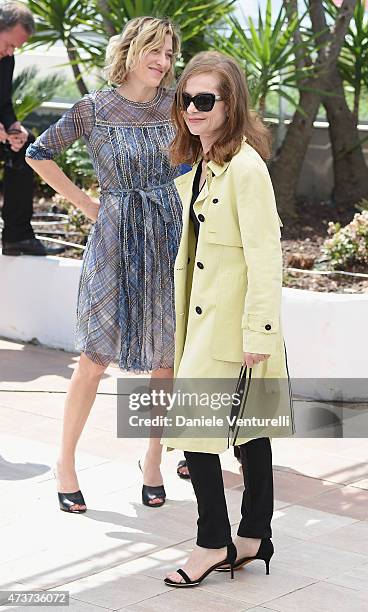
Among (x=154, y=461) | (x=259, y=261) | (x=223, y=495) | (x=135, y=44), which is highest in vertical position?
(x=135, y=44)

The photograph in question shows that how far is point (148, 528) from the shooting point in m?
4.63

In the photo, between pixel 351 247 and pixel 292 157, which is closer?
pixel 351 247

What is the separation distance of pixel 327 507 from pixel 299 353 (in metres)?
1.60

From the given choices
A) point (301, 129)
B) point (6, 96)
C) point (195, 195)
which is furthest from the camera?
point (301, 129)

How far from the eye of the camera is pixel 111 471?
529 cm

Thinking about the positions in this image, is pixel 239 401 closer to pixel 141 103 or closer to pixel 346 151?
pixel 141 103

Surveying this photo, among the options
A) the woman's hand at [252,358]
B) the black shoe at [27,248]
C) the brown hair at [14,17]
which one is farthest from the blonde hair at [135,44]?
the black shoe at [27,248]

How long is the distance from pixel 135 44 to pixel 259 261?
1282 millimetres

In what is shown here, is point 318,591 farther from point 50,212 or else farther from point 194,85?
point 50,212

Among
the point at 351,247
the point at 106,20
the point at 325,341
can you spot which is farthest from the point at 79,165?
the point at 325,341

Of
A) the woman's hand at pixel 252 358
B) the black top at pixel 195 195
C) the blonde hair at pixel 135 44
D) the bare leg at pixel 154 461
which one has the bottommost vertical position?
the bare leg at pixel 154 461

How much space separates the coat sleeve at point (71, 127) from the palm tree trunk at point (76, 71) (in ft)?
12.9

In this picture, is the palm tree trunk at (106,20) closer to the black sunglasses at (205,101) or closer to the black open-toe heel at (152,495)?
the black open-toe heel at (152,495)

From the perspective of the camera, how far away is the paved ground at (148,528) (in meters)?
4.00
